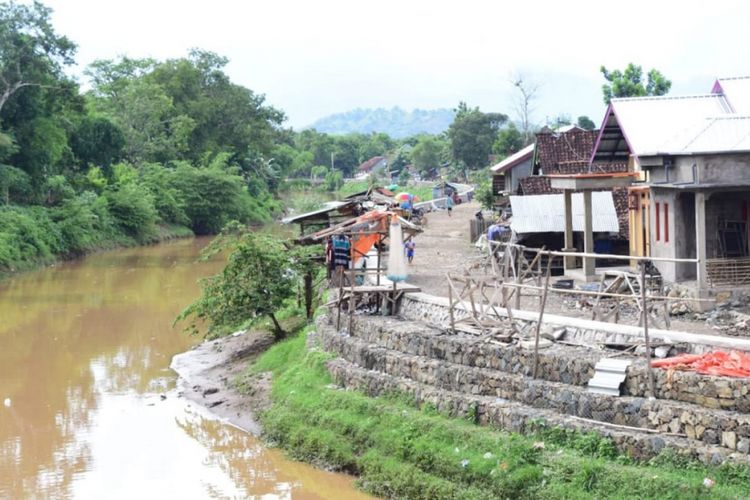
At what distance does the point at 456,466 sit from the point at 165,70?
5774 cm

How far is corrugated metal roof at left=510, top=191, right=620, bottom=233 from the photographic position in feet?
84.8

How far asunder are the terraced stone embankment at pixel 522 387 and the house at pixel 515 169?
1756 cm

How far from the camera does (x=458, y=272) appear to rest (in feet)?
82.5

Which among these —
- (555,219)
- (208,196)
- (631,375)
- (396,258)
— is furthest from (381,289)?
(208,196)

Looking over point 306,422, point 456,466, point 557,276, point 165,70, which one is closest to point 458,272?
point 557,276

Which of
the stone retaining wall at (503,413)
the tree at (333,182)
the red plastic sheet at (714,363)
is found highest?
the tree at (333,182)

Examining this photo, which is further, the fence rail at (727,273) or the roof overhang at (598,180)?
the roof overhang at (598,180)

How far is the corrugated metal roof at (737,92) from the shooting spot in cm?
2120

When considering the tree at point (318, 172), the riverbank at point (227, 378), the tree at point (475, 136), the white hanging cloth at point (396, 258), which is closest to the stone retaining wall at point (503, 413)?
the riverbank at point (227, 378)

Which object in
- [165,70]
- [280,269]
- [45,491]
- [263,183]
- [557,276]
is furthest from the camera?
[263,183]

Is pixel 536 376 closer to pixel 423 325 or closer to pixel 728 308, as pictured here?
pixel 423 325

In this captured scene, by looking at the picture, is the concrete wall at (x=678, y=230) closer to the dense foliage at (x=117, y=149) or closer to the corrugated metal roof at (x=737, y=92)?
the corrugated metal roof at (x=737, y=92)

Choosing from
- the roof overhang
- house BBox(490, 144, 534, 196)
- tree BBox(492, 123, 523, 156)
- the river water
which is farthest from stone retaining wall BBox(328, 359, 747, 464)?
tree BBox(492, 123, 523, 156)

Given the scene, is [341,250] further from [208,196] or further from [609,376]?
[208,196]
